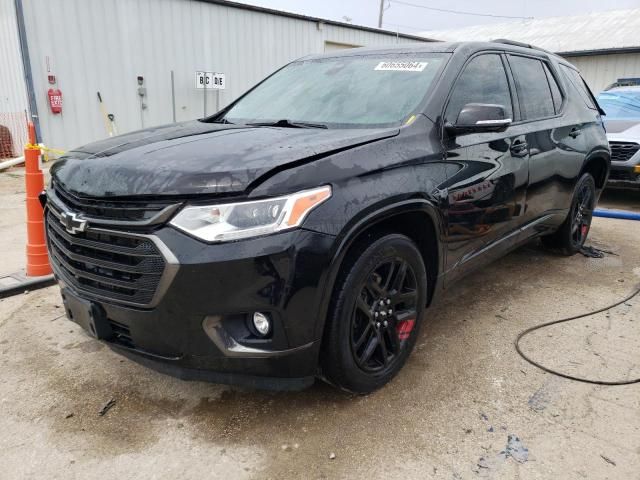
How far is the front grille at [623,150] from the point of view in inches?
284

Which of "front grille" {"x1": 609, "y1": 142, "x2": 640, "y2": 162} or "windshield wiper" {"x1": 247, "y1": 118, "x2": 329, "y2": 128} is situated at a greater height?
"windshield wiper" {"x1": 247, "y1": 118, "x2": 329, "y2": 128}

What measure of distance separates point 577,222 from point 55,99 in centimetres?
932

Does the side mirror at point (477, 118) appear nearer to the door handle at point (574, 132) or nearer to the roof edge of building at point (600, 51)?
the door handle at point (574, 132)

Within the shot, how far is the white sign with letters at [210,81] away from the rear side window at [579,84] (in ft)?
28.0

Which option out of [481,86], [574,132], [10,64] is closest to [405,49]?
[481,86]

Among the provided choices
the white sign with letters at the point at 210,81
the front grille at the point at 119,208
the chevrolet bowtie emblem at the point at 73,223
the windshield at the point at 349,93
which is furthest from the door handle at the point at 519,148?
the white sign with letters at the point at 210,81

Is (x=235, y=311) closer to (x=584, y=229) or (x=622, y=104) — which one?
(x=584, y=229)

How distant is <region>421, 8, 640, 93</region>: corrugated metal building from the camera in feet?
68.7

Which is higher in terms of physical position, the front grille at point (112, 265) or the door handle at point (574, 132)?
the door handle at point (574, 132)

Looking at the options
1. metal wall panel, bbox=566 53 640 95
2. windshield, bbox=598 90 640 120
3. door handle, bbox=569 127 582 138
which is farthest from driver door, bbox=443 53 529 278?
metal wall panel, bbox=566 53 640 95

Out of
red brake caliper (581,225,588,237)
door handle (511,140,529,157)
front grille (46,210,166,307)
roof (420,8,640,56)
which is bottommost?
red brake caliper (581,225,588,237)

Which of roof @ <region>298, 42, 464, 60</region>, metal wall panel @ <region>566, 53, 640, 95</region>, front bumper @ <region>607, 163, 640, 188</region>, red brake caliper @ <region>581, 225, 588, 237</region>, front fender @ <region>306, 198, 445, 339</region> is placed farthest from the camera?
metal wall panel @ <region>566, 53, 640, 95</region>

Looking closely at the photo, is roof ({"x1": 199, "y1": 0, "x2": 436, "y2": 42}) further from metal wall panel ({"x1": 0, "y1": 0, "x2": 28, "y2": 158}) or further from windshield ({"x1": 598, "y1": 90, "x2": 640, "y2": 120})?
windshield ({"x1": 598, "y1": 90, "x2": 640, "y2": 120})

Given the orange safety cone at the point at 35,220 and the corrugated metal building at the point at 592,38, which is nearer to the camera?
the orange safety cone at the point at 35,220
